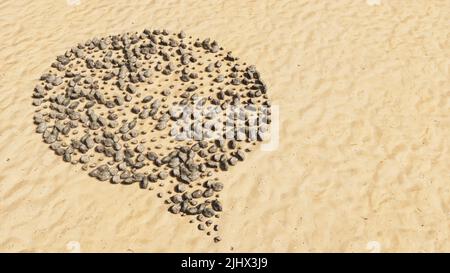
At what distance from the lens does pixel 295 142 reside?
9180 mm

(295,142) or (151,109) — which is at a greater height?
(151,109)

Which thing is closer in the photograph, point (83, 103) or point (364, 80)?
point (83, 103)

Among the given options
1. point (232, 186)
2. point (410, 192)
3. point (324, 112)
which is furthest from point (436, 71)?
point (232, 186)

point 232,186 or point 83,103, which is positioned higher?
point 83,103

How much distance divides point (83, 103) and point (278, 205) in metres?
5.24

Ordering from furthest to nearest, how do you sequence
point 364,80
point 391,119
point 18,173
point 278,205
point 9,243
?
point 364,80 < point 391,119 < point 18,173 < point 278,205 < point 9,243

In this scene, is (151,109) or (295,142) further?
(151,109)

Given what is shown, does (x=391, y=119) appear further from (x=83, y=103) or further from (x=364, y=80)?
(x=83, y=103)

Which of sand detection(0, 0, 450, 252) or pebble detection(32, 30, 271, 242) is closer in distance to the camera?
sand detection(0, 0, 450, 252)

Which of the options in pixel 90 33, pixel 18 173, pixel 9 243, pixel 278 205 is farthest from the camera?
pixel 90 33

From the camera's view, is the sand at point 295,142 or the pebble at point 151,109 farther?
the pebble at point 151,109

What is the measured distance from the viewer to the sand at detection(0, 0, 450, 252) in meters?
7.67

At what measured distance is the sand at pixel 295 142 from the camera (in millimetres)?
7668

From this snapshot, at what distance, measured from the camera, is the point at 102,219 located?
25.8 feet
